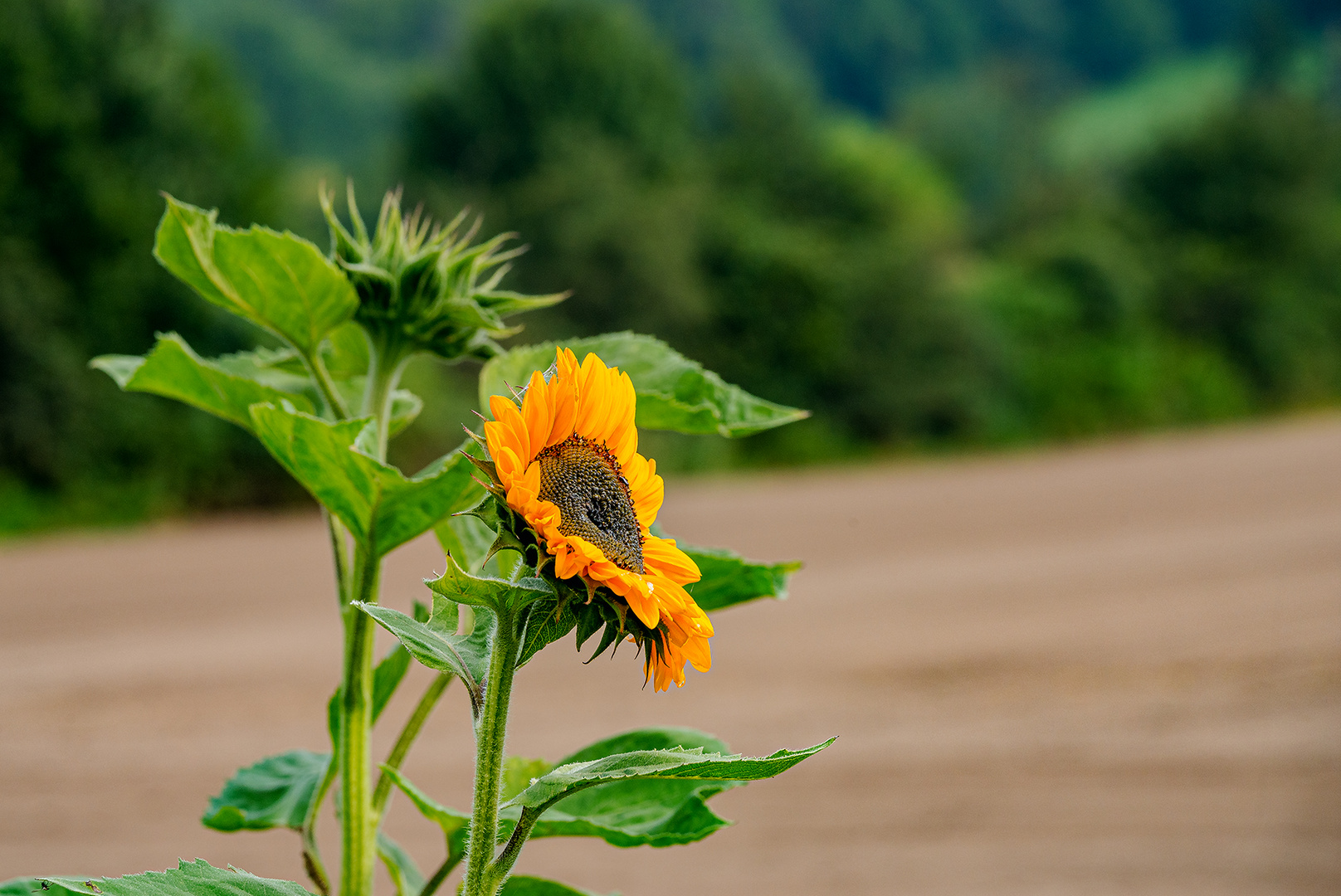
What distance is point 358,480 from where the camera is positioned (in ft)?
2.23

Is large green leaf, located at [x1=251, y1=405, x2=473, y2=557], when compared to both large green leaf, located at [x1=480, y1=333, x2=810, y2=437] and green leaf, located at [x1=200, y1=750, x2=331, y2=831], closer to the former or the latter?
large green leaf, located at [x1=480, y1=333, x2=810, y2=437]

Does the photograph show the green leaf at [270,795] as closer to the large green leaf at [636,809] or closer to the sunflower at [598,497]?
the large green leaf at [636,809]

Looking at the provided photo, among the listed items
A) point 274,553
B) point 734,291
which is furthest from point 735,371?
point 274,553

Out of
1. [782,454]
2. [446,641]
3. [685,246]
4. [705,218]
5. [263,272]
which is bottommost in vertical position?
[446,641]

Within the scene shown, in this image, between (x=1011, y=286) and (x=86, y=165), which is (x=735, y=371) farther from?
(x=86, y=165)

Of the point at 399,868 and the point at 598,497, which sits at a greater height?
the point at 598,497

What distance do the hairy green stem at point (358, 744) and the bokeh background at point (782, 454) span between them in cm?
343

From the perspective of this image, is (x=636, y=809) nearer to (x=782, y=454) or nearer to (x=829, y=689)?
(x=829, y=689)

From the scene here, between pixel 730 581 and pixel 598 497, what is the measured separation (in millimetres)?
237

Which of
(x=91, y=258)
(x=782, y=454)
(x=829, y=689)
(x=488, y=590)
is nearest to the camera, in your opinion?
(x=488, y=590)

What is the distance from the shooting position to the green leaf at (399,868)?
79 centimetres

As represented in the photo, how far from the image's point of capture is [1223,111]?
23.3 m

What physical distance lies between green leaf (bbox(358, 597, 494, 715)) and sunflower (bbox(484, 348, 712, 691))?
7 cm

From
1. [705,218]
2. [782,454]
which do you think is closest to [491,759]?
[782,454]
